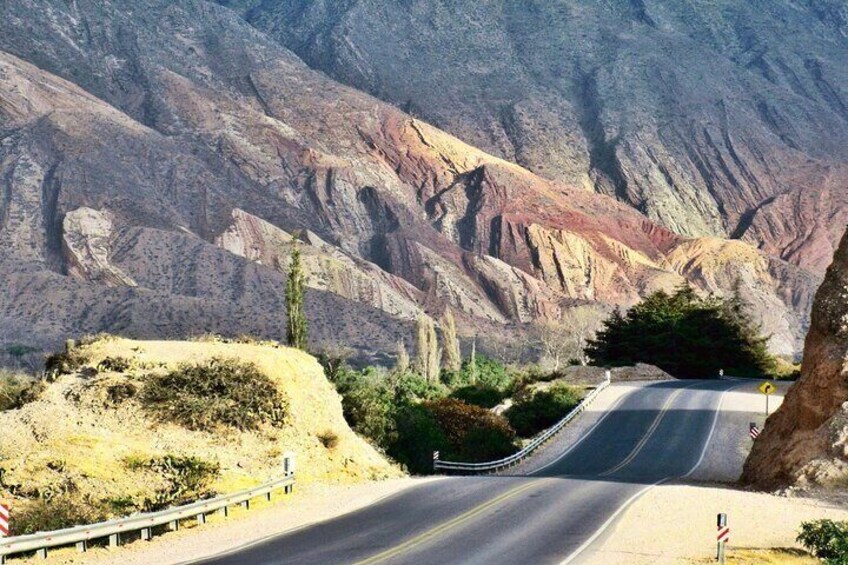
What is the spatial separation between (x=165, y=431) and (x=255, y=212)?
12828cm

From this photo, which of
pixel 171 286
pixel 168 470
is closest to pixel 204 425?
pixel 168 470

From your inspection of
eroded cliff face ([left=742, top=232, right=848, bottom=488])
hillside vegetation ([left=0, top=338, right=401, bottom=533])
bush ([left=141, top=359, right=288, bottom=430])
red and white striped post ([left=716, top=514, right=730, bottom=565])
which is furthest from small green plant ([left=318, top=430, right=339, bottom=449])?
red and white striped post ([left=716, top=514, right=730, bottom=565])

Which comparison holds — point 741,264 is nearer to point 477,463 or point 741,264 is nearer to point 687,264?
point 687,264

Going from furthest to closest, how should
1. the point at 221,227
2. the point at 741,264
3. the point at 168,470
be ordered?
1. the point at 741,264
2. the point at 221,227
3. the point at 168,470

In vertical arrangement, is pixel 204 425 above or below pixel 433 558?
above

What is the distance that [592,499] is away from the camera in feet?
82.2

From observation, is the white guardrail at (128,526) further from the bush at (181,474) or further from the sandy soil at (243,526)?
the bush at (181,474)

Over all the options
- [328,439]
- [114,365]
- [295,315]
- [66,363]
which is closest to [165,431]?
[114,365]

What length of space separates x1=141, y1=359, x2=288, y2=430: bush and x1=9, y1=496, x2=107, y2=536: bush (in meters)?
5.32

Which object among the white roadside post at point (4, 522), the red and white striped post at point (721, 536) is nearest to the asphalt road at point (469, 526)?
the red and white striped post at point (721, 536)

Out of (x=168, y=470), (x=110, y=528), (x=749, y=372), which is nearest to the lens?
(x=110, y=528)

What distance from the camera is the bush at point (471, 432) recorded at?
41.1m

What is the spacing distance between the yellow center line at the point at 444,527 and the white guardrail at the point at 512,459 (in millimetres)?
9628

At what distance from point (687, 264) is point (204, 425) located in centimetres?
14680
